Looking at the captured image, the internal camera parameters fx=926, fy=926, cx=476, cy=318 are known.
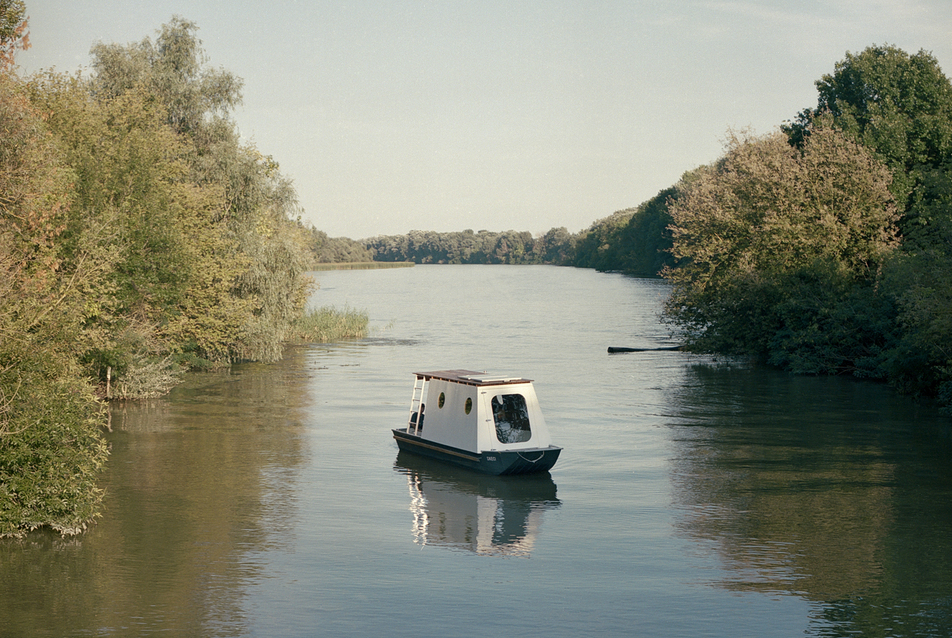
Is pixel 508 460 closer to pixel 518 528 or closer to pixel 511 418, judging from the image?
pixel 511 418

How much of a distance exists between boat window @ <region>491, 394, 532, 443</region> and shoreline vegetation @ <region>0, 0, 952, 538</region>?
1048 centimetres

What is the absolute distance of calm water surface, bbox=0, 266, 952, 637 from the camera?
1486 cm

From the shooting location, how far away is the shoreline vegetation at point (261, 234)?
74.4 feet

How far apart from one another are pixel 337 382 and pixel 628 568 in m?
27.8

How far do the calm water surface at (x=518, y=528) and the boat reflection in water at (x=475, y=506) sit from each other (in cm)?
9

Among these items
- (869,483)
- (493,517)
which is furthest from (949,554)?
(493,517)

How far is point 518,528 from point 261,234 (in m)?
32.5

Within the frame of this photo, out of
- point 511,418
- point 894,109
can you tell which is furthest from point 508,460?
point 894,109

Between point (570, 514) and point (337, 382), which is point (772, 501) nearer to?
point (570, 514)

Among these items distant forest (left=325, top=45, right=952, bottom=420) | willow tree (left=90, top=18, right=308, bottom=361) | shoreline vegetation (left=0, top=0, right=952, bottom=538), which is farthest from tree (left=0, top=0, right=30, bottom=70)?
distant forest (left=325, top=45, right=952, bottom=420)

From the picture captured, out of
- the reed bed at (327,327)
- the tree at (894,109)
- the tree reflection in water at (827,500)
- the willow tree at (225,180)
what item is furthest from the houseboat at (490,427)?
the reed bed at (327,327)

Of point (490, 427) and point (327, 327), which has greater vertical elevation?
point (327, 327)

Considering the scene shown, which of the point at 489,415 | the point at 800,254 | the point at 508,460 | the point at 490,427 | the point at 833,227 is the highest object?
the point at 833,227

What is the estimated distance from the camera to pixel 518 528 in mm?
20359
